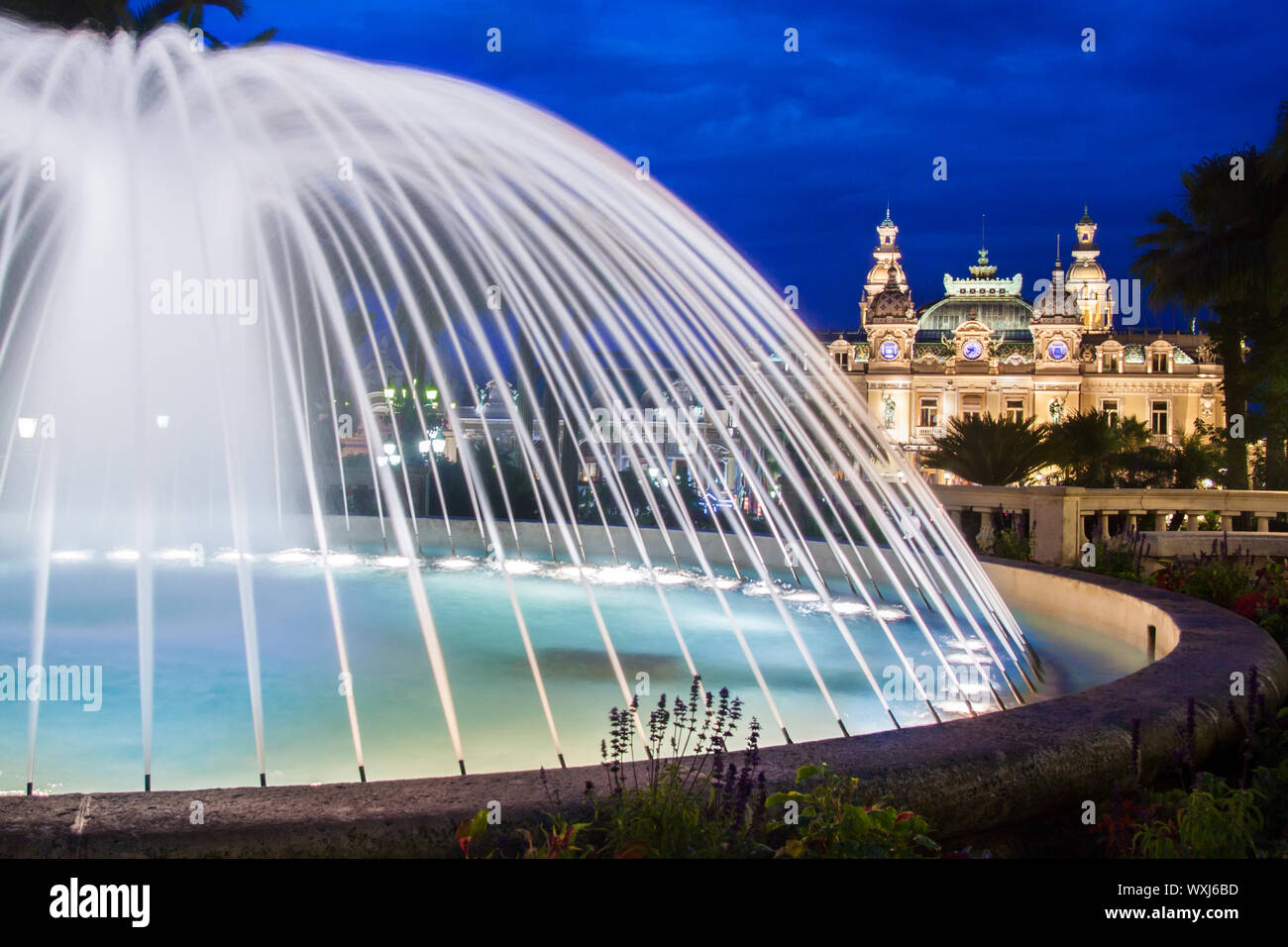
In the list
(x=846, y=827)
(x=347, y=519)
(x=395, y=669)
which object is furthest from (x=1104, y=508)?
(x=347, y=519)

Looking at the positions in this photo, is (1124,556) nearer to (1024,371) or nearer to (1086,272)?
(1024,371)

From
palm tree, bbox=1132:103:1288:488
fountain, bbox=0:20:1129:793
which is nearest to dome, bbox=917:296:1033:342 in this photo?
palm tree, bbox=1132:103:1288:488

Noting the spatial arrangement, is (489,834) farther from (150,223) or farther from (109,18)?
(109,18)

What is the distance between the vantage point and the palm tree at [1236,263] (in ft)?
91.4

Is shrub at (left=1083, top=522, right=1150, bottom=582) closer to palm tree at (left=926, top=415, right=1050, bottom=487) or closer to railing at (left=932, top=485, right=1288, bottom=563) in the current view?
railing at (left=932, top=485, right=1288, bottom=563)

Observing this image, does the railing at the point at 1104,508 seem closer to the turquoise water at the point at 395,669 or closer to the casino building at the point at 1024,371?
the turquoise water at the point at 395,669

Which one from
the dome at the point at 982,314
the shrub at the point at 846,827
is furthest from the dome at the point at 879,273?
the shrub at the point at 846,827

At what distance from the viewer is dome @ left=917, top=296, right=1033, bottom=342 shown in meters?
128

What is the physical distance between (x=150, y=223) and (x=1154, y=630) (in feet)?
40.2

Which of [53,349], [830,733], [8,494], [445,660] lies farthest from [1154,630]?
[8,494]

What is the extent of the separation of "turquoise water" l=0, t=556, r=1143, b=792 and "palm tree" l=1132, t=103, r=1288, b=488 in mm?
20249

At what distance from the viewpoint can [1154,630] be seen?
8930 millimetres

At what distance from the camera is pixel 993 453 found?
22.2 m
